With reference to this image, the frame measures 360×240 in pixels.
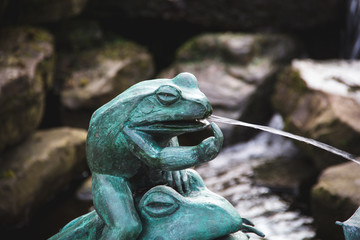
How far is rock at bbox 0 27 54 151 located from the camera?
4008 millimetres

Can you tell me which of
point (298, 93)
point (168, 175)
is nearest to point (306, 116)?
point (298, 93)

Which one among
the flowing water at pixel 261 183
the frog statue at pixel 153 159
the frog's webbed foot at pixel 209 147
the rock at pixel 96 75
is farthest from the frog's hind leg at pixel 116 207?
the rock at pixel 96 75

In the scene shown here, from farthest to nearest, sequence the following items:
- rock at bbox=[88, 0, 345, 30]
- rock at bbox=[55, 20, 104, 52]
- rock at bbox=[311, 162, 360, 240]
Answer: rock at bbox=[88, 0, 345, 30], rock at bbox=[55, 20, 104, 52], rock at bbox=[311, 162, 360, 240]

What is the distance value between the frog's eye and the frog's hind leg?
1.42ft

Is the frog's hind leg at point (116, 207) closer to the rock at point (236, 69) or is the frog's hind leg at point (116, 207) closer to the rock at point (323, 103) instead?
the rock at point (323, 103)

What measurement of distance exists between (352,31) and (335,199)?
4.78m

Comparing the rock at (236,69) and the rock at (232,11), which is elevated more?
the rock at (232,11)

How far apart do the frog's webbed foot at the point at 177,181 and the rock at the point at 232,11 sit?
537cm

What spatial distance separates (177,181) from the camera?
2119 mm

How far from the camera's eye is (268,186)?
4652mm

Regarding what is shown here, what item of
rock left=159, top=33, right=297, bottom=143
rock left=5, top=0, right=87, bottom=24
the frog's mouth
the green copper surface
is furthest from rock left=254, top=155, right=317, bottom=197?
rock left=5, top=0, right=87, bottom=24

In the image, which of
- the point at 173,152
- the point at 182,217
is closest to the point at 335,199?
the point at 182,217

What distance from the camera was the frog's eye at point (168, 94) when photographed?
183 centimetres

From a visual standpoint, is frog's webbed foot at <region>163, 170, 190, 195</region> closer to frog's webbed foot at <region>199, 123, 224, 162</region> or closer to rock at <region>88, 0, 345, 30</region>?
frog's webbed foot at <region>199, 123, 224, 162</region>
